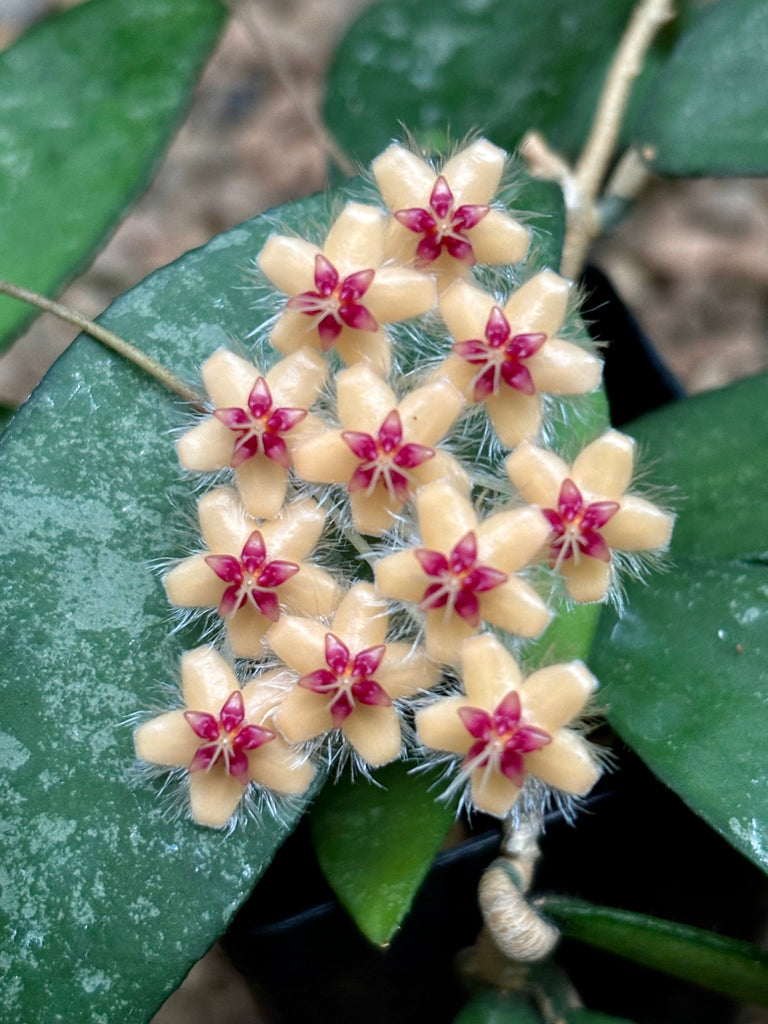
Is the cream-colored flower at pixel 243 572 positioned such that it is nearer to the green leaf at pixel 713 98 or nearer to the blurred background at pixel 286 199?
the green leaf at pixel 713 98

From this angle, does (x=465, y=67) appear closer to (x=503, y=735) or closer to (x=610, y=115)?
(x=610, y=115)

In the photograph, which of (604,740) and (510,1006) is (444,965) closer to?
(510,1006)

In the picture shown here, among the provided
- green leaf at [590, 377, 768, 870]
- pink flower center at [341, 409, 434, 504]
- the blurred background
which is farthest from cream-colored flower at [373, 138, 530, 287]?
the blurred background

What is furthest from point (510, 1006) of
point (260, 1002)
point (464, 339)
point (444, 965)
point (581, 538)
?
point (464, 339)

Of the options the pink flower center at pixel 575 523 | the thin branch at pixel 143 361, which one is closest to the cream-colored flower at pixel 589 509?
the pink flower center at pixel 575 523

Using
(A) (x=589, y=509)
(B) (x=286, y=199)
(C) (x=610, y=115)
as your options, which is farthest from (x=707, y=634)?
(B) (x=286, y=199)

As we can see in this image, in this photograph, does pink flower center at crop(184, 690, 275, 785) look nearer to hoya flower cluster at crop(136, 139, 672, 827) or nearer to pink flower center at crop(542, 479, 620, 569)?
hoya flower cluster at crop(136, 139, 672, 827)
